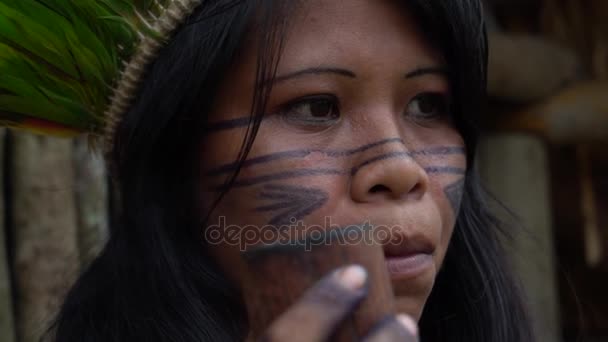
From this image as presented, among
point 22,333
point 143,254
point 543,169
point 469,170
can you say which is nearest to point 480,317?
Result: point 469,170

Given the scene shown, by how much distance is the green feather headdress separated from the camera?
1.54 meters

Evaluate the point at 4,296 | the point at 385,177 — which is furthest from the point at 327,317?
the point at 4,296

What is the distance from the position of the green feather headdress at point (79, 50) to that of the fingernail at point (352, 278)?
627 millimetres

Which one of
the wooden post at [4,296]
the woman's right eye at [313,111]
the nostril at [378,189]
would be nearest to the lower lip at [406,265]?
the nostril at [378,189]

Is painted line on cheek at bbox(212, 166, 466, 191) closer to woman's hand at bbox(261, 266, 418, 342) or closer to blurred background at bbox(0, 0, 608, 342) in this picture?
woman's hand at bbox(261, 266, 418, 342)

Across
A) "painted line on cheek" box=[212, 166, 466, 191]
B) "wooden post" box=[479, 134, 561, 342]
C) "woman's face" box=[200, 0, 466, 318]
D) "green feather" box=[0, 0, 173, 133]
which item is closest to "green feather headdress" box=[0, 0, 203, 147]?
"green feather" box=[0, 0, 173, 133]

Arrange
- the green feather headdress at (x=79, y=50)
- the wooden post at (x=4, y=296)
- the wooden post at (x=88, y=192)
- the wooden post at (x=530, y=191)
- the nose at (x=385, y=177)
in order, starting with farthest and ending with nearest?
the wooden post at (x=530, y=191) → the wooden post at (x=88, y=192) → the wooden post at (x=4, y=296) → the green feather headdress at (x=79, y=50) → the nose at (x=385, y=177)

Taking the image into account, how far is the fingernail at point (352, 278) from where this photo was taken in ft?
3.41

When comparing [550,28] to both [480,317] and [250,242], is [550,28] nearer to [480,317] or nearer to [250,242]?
[480,317]

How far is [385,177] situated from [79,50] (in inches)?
23.1

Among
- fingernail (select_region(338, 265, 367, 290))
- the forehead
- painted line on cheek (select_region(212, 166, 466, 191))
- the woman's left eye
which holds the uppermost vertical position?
the forehead

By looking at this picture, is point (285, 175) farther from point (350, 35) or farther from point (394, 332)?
point (394, 332)

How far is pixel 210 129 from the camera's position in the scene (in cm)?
151

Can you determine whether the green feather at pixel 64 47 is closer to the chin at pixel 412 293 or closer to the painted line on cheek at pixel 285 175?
the painted line on cheek at pixel 285 175
